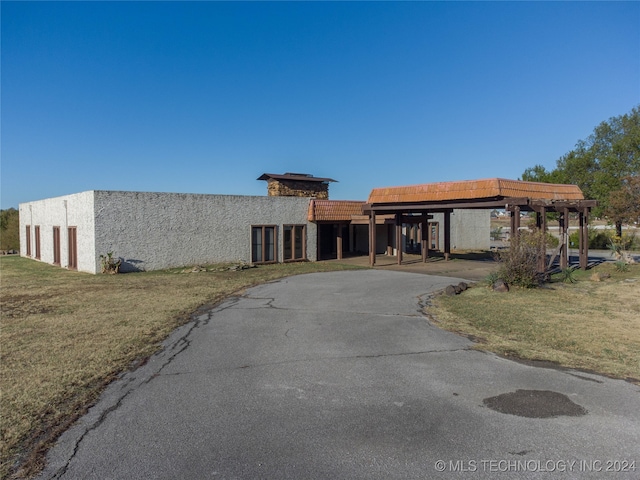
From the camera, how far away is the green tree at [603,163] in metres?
33.3

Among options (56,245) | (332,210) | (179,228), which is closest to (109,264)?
(179,228)

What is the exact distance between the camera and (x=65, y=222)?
70.4 feet

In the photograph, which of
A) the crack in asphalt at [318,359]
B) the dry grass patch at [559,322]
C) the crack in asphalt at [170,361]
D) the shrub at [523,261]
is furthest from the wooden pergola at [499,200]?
the crack in asphalt at [318,359]

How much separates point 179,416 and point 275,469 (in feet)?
4.94

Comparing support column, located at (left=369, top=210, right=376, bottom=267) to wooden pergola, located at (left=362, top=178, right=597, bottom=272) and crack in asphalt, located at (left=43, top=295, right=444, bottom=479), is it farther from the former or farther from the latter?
crack in asphalt, located at (left=43, top=295, right=444, bottom=479)

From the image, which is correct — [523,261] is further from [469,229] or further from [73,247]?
[469,229]

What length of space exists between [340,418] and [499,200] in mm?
15134

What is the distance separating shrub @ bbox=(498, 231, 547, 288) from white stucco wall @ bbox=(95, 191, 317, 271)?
13145 millimetres

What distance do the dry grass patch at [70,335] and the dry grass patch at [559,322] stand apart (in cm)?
578

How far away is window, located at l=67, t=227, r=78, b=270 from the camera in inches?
808

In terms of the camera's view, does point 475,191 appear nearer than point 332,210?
Yes

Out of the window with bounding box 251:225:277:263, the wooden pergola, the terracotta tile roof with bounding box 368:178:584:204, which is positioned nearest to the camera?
the wooden pergola

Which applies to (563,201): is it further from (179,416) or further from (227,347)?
(179,416)

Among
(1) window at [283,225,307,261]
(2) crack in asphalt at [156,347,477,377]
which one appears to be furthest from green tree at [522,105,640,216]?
(2) crack in asphalt at [156,347,477,377]
